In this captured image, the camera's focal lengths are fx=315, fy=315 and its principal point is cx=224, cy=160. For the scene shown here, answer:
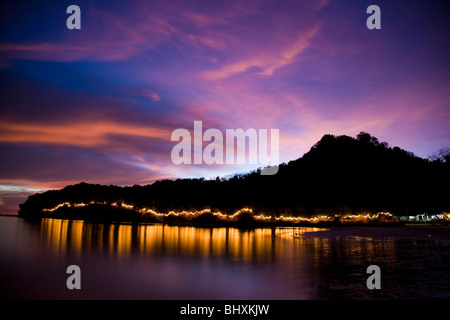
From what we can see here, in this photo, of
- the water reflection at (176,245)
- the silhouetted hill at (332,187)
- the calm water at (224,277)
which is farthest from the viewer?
the silhouetted hill at (332,187)

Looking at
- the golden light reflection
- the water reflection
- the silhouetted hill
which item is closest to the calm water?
the golden light reflection

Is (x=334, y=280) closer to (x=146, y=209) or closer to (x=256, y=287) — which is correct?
(x=256, y=287)

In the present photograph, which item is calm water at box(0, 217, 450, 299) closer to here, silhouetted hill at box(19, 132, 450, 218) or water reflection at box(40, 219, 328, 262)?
water reflection at box(40, 219, 328, 262)

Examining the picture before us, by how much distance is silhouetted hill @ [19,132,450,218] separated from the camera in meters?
58.6

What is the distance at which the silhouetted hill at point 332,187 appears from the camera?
192 feet

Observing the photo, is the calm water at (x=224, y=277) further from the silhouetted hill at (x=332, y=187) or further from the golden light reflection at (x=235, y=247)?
the silhouetted hill at (x=332, y=187)

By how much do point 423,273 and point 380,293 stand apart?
3.55m

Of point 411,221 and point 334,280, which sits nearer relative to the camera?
point 334,280

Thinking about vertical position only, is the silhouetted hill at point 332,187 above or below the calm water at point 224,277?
above

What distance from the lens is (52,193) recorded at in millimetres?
115375

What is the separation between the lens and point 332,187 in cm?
6694

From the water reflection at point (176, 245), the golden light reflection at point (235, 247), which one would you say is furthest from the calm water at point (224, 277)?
the water reflection at point (176, 245)

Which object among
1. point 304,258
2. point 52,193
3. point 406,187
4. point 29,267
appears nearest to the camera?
point 29,267
